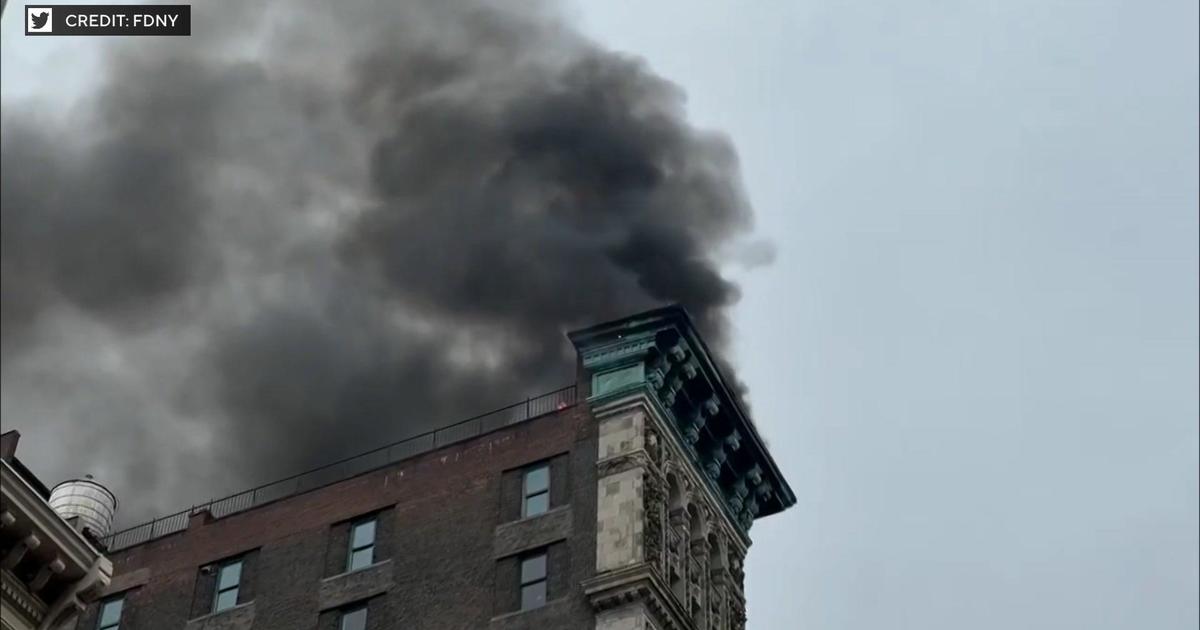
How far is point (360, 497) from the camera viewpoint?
159ft

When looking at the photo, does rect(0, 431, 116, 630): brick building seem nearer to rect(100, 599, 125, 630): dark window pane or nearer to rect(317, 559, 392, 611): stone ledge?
rect(317, 559, 392, 611): stone ledge

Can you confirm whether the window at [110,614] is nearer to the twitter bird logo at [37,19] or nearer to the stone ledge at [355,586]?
the stone ledge at [355,586]

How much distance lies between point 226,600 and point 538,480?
10.1m

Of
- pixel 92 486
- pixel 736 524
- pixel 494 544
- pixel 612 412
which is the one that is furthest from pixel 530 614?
pixel 92 486

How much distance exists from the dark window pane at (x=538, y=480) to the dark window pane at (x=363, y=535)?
487cm

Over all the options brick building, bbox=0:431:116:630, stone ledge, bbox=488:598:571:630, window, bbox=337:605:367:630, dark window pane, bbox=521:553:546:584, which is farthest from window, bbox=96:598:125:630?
brick building, bbox=0:431:116:630

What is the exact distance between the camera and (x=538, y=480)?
4584 centimetres

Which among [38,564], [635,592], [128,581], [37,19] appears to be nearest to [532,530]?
[635,592]

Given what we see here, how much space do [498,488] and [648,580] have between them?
6288 mm

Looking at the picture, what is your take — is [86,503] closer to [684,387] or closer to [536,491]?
[536,491]

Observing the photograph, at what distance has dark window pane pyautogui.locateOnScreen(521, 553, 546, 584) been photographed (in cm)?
4362

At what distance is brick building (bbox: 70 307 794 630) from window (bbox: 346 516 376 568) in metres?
0.05

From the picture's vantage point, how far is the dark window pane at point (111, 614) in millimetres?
50278

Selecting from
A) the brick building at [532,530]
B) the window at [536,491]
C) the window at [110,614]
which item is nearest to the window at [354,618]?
the brick building at [532,530]
